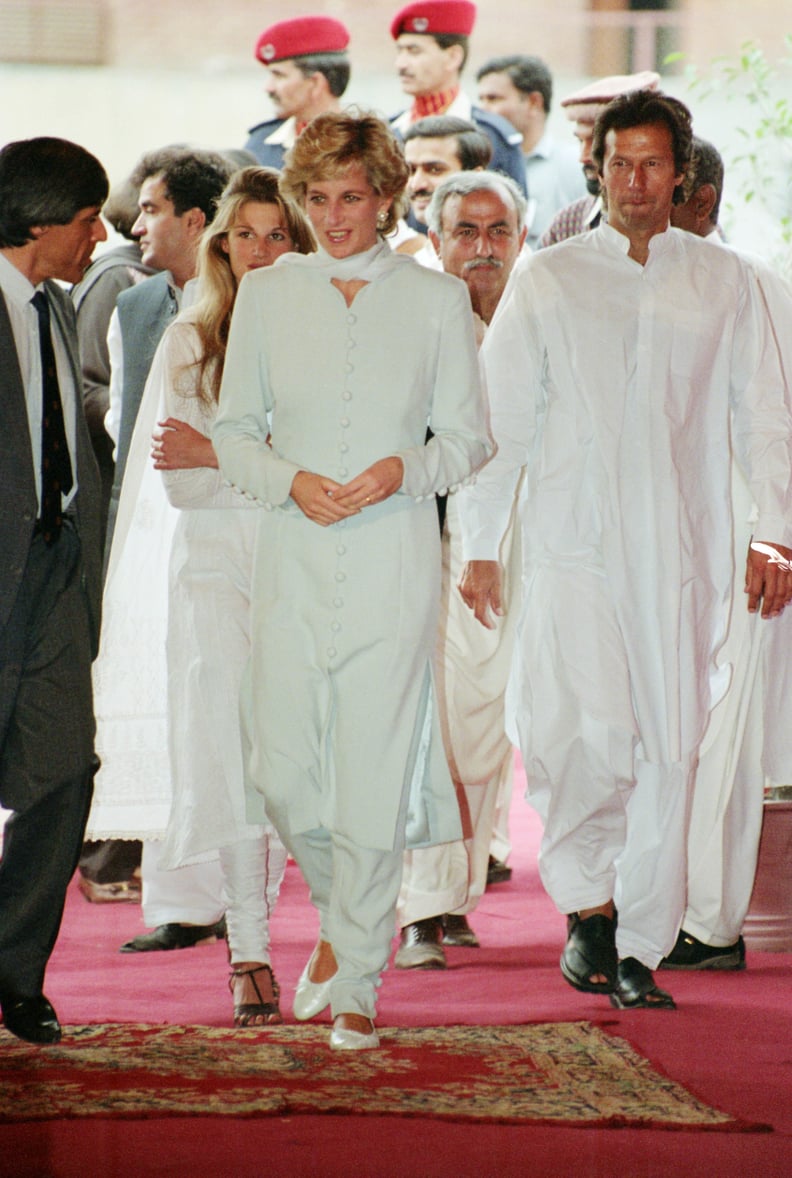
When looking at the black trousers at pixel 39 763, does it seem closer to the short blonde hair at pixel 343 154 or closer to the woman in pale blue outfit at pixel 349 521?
the woman in pale blue outfit at pixel 349 521

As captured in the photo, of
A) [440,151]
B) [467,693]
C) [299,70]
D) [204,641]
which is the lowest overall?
[467,693]

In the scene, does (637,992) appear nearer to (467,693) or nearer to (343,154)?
(467,693)

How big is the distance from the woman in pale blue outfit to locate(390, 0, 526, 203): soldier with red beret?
328 cm

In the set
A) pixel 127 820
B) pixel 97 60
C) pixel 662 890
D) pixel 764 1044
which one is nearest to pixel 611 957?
pixel 662 890

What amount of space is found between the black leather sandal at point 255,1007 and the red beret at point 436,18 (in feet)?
13.7

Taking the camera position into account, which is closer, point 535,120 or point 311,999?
point 311,999

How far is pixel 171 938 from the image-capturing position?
4.52m

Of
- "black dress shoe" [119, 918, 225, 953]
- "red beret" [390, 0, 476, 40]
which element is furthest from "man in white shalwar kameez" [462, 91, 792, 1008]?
"red beret" [390, 0, 476, 40]

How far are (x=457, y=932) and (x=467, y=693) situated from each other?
23.6 inches

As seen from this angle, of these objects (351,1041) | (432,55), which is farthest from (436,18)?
(351,1041)

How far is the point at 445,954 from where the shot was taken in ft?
14.5

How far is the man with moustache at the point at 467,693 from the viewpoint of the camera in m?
4.41

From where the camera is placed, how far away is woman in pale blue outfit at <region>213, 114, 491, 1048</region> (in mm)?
3430

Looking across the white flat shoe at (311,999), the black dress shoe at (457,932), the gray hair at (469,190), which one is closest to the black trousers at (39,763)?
the white flat shoe at (311,999)
